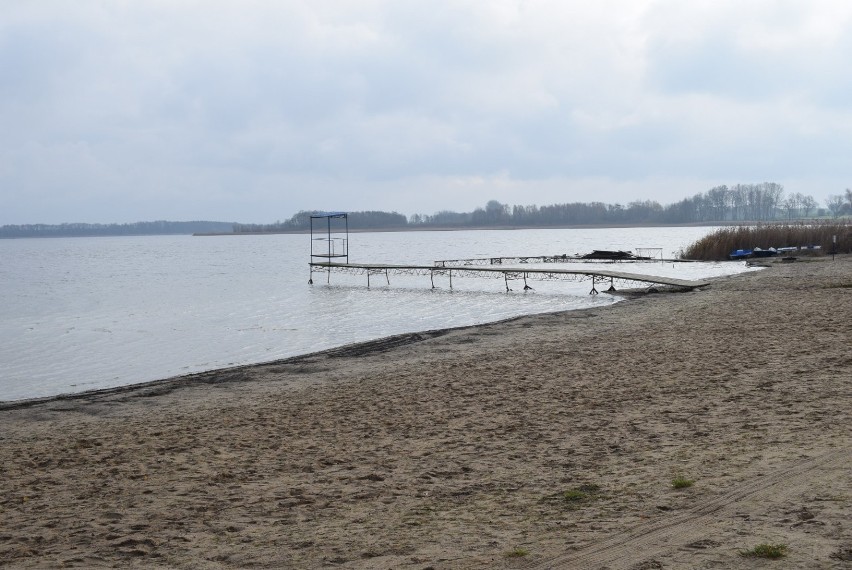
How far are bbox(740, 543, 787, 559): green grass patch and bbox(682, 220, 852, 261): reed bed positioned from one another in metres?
48.8

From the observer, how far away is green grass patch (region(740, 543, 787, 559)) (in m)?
4.46

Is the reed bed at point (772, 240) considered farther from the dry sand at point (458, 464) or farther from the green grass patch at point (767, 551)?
the green grass patch at point (767, 551)

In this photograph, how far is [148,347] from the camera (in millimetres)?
20453

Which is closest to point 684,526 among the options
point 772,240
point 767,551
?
point 767,551

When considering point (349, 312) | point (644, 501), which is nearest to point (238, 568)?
point (644, 501)

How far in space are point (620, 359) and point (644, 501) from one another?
7865mm

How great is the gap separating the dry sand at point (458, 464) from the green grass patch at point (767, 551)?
0.17ft

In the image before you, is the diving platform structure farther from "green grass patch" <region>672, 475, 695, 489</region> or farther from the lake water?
"green grass patch" <region>672, 475, 695, 489</region>

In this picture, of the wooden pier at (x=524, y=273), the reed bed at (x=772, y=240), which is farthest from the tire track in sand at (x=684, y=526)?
the reed bed at (x=772, y=240)

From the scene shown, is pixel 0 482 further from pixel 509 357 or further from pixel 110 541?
pixel 509 357

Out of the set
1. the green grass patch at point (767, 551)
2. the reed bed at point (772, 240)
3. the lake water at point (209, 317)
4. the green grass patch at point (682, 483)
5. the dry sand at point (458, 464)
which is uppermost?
the reed bed at point (772, 240)

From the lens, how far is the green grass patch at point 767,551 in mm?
4457

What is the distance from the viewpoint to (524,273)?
39.1 m

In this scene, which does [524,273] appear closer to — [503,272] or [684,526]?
[503,272]
